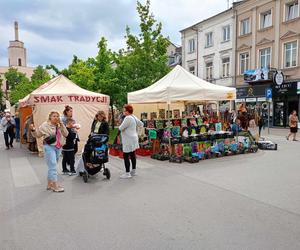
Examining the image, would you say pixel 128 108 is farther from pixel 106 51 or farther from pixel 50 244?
pixel 106 51

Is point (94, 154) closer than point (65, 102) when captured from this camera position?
Yes

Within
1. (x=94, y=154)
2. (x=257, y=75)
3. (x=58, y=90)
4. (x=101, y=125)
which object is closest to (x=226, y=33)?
(x=257, y=75)

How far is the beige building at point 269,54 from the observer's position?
22.4 meters

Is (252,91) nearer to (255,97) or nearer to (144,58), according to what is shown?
(255,97)

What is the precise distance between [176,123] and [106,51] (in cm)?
1232

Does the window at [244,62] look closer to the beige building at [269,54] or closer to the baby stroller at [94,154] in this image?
the beige building at [269,54]

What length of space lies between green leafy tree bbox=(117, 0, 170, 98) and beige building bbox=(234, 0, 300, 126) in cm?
888

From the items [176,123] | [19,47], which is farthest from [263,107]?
[19,47]

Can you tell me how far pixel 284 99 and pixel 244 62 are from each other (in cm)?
527

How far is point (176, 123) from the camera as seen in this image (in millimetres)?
10508

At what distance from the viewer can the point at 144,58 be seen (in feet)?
59.6

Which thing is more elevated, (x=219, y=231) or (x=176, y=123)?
(x=176, y=123)

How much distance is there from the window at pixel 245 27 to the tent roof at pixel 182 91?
717 inches

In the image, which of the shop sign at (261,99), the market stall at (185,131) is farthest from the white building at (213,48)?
the market stall at (185,131)
